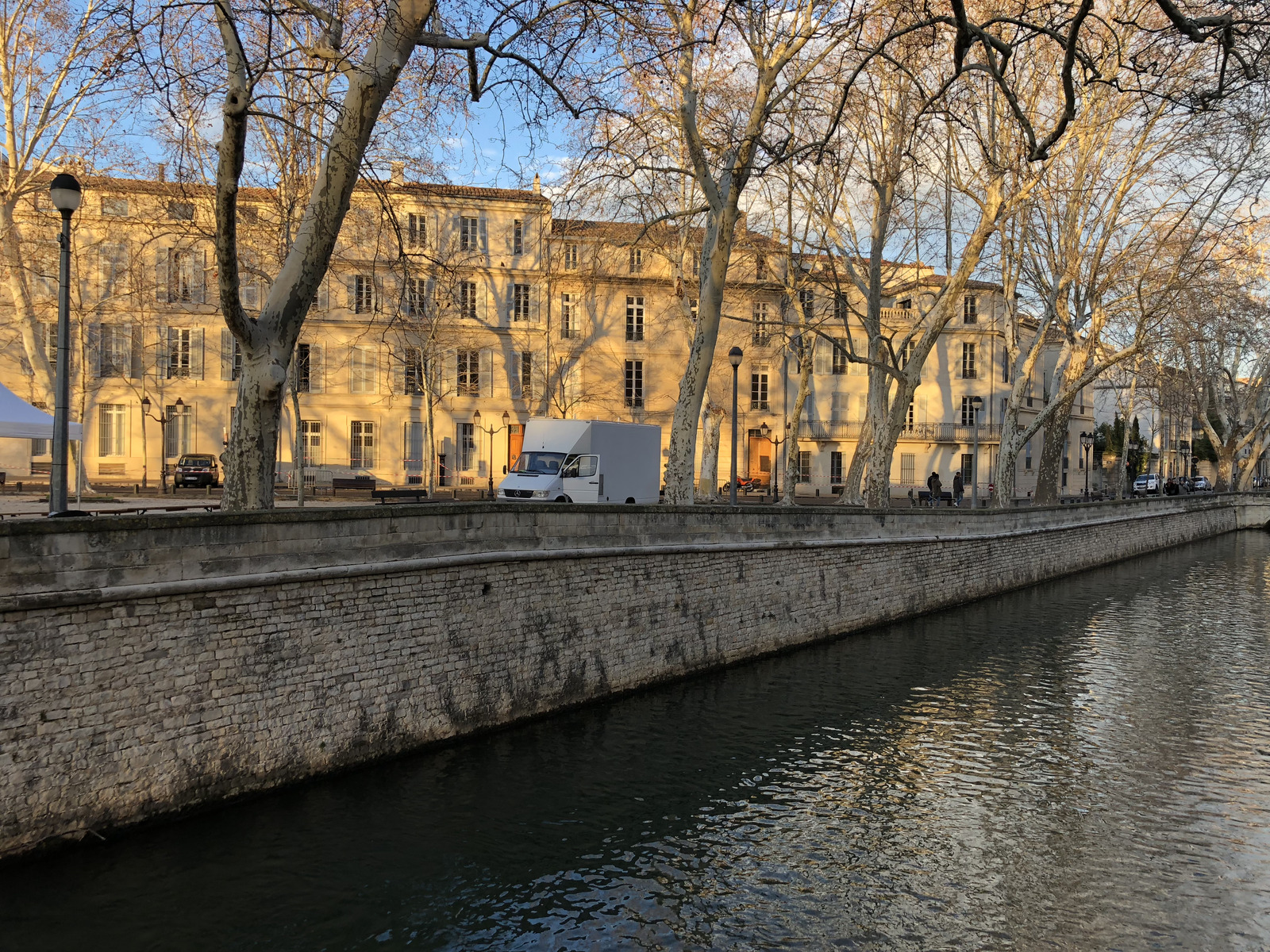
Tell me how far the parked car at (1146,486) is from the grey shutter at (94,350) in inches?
2253

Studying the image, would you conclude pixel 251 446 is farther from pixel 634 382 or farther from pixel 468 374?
pixel 634 382

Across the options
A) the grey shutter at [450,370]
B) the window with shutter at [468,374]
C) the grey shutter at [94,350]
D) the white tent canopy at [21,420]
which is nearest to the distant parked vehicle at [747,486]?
the window with shutter at [468,374]

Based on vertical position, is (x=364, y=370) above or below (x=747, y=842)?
above

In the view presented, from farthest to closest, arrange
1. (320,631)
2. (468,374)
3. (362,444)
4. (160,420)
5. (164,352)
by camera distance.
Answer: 1. (468,374)
2. (362,444)
3. (164,352)
4. (160,420)
5. (320,631)

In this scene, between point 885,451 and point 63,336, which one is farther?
point 885,451

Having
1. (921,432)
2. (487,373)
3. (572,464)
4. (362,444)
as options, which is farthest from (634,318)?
(572,464)

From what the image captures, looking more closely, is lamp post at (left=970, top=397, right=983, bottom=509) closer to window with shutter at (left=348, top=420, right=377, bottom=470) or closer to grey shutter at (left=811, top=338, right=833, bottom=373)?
grey shutter at (left=811, top=338, right=833, bottom=373)

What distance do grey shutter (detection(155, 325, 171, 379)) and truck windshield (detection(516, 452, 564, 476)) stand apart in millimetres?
24194

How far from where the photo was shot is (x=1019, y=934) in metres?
8.24

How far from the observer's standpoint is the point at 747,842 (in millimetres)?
10148

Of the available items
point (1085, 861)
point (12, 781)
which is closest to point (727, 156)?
point (1085, 861)

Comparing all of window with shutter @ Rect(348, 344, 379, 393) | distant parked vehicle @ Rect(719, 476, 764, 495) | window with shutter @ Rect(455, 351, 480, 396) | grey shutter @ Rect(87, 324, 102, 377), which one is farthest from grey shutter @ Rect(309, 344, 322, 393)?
distant parked vehicle @ Rect(719, 476, 764, 495)

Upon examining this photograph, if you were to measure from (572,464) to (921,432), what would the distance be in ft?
112

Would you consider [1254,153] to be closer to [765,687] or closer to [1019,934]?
[765,687]
